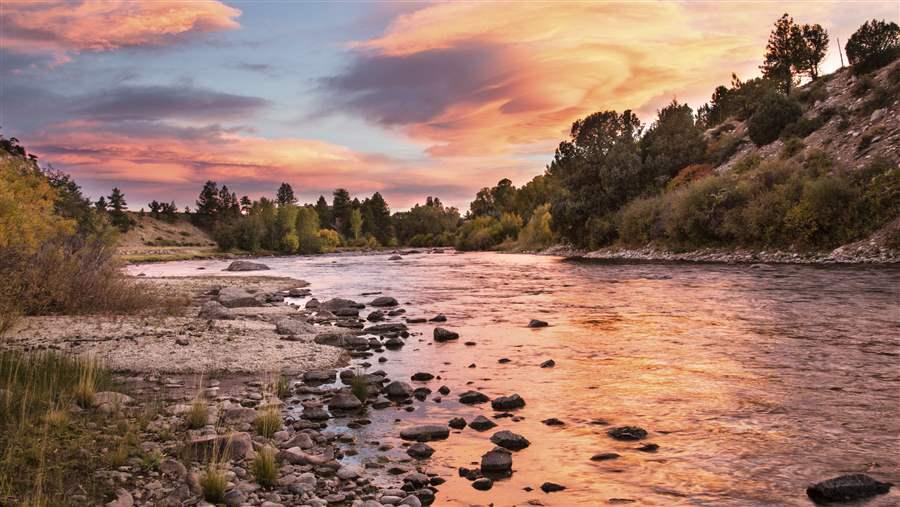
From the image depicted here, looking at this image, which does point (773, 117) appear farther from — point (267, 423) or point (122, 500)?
point (122, 500)

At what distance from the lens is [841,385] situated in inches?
591

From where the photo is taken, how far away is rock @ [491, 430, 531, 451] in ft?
37.4

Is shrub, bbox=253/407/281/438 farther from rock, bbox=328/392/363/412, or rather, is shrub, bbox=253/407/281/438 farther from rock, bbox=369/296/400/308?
rock, bbox=369/296/400/308

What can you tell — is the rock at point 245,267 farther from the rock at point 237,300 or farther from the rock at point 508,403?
the rock at point 508,403

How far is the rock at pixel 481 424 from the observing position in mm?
Result: 12594

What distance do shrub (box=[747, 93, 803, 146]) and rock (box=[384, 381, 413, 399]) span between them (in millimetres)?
83269

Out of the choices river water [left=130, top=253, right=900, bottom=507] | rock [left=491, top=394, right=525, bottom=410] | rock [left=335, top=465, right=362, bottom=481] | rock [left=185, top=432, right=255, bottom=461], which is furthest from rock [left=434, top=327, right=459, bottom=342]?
rock [left=335, top=465, right=362, bottom=481]

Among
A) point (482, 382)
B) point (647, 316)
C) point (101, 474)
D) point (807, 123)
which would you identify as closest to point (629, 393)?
point (482, 382)

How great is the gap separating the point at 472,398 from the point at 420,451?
3.78 m

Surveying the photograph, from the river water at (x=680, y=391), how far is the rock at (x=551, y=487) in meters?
0.11

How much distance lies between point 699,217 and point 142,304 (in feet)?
188

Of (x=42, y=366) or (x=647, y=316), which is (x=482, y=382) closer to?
(x=42, y=366)

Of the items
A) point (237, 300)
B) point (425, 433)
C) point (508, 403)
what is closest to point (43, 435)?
point (425, 433)

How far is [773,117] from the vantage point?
84438mm
